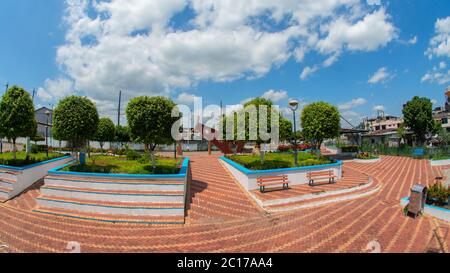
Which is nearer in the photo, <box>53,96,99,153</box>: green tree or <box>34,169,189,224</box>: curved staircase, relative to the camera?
<box>34,169,189,224</box>: curved staircase

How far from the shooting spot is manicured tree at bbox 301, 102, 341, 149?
18328 mm

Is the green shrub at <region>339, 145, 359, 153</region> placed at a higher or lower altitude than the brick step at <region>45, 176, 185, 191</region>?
higher

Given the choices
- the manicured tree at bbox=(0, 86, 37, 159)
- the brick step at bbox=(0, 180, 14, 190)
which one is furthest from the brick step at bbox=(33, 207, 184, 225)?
the manicured tree at bbox=(0, 86, 37, 159)

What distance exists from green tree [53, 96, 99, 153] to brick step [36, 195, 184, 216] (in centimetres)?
353

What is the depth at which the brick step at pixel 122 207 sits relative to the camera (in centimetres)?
779

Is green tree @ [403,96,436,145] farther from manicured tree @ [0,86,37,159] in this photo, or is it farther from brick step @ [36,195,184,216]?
manicured tree @ [0,86,37,159]

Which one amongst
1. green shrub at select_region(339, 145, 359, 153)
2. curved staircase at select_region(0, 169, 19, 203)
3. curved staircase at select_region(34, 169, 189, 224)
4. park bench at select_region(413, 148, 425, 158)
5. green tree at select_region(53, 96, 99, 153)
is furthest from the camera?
green shrub at select_region(339, 145, 359, 153)

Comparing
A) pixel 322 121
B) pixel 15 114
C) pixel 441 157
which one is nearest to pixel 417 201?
pixel 322 121

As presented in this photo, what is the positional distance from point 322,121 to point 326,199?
10.1 metres

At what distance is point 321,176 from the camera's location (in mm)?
12375

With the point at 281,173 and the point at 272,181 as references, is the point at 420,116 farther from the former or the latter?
the point at 272,181

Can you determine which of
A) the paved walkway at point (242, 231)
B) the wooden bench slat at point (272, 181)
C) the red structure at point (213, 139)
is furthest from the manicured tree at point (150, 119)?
the red structure at point (213, 139)

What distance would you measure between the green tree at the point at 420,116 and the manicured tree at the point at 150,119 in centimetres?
3146
